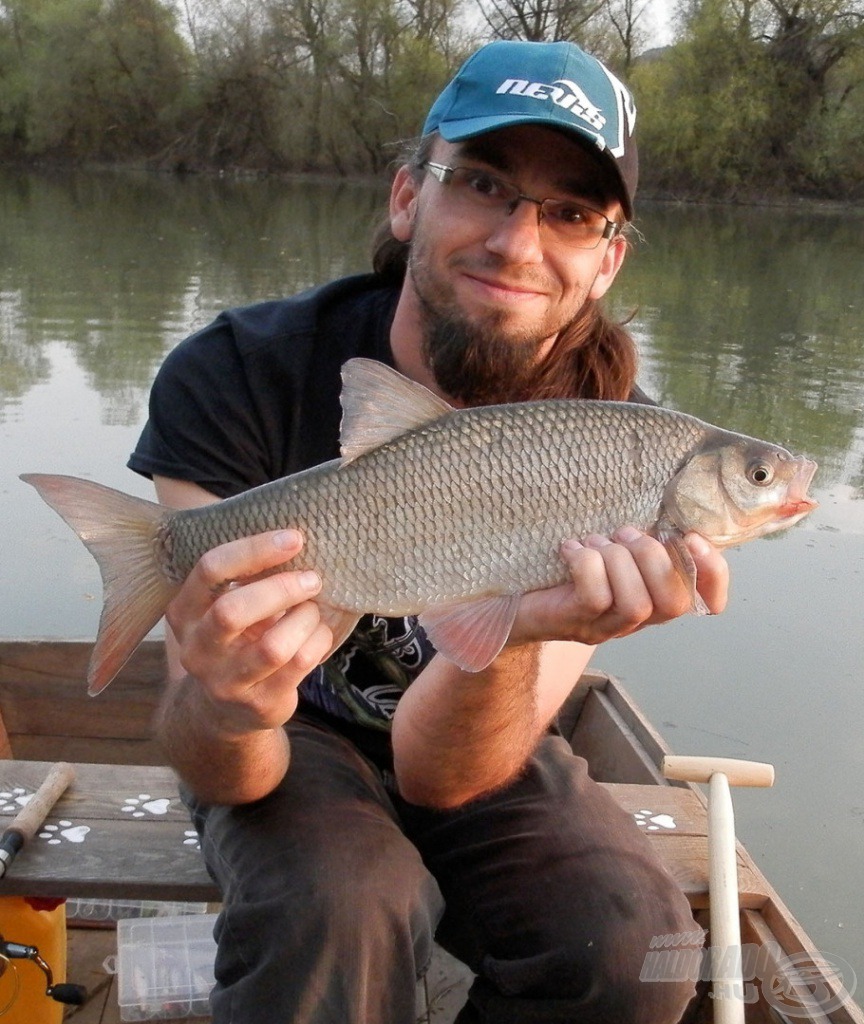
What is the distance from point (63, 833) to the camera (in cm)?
197

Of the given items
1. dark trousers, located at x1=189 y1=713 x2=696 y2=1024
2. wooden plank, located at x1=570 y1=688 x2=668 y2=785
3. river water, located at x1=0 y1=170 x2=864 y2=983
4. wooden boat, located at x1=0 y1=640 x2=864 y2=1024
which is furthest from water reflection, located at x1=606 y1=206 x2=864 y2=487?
dark trousers, located at x1=189 y1=713 x2=696 y2=1024

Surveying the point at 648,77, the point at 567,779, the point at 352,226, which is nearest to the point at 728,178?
the point at 648,77

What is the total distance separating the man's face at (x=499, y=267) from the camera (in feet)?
6.75

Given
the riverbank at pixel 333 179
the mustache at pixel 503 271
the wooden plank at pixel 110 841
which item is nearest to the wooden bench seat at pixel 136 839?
the wooden plank at pixel 110 841

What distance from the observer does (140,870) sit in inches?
74.7

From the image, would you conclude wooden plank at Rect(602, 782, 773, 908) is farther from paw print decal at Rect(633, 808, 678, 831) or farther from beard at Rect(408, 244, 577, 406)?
beard at Rect(408, 244, 577, 406)

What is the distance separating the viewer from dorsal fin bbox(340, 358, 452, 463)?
5.00ft

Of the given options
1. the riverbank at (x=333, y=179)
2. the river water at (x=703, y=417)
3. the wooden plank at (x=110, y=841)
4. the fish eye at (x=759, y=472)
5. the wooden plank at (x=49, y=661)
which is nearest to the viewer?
the fish eye at (x=759, y=472)

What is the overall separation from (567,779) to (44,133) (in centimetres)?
3982

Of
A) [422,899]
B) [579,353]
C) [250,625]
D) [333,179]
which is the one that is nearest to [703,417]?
Result: [579,353]

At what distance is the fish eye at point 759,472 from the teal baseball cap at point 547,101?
74 cm

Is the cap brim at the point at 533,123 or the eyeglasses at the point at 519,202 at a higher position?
the cap brim at the point at 533,123

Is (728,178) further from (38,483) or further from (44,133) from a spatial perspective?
(38,483)

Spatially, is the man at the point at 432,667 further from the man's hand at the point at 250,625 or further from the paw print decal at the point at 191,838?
the paw print decal at the point at 191,838
